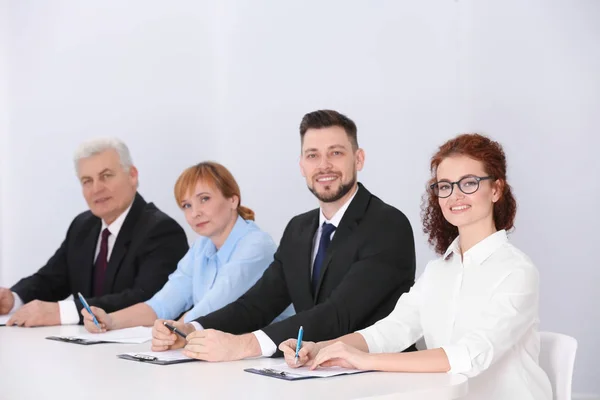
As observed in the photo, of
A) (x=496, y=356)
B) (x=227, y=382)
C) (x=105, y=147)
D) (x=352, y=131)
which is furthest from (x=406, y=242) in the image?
(x=105, y=147)

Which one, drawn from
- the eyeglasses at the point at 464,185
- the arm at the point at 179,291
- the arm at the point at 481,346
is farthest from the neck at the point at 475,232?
the arm at the point at 179,291

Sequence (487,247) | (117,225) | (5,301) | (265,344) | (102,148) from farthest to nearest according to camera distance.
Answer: (102,148), (117,225), (5,301), (265,344), (487,247)

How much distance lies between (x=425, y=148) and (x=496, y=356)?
272cm

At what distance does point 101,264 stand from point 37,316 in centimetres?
89

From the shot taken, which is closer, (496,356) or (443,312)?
(496,356)

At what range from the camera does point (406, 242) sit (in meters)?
3.11

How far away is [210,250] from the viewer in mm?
3947

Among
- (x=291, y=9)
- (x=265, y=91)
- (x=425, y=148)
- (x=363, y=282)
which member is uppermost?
(x=291, y=9)

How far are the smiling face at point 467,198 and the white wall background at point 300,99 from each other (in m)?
2.13

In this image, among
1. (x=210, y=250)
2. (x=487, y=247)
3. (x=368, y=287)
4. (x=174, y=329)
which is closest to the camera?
(x=487, y=247)

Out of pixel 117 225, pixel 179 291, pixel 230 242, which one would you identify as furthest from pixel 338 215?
pixel 117 225

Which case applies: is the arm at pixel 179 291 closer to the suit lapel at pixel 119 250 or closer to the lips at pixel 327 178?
the suit lapel at pixel 119 250

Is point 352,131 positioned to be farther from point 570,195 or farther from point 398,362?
point 570,195

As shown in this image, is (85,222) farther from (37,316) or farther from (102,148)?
(37,316)
